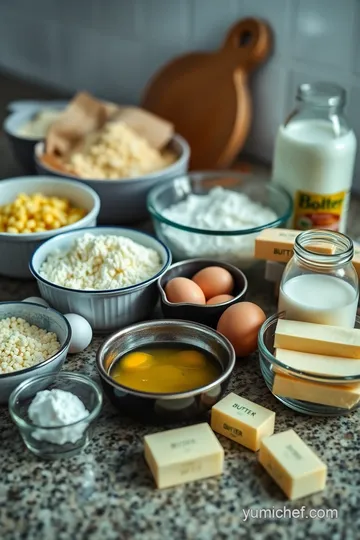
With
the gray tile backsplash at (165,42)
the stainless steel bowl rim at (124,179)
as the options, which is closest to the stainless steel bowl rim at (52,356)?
the stainless steel bowl rim at (124,179)

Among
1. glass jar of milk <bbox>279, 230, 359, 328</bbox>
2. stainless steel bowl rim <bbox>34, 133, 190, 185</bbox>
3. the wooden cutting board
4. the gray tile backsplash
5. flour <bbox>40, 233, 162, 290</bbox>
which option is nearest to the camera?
glass jar of milk <bbox>279, 230, 359, 328</bbox>

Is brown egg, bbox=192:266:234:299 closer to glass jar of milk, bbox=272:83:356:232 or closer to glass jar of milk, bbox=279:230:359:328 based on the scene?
glass jar of milk, bbox=279:230:359:328

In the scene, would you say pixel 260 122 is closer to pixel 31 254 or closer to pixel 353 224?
pixel 353 224

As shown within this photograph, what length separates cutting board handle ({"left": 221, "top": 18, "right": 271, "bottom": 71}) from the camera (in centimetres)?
162

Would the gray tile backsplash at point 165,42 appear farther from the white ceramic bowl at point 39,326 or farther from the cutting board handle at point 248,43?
the white ceramic bowl at point 39,326

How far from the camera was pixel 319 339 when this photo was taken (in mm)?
986

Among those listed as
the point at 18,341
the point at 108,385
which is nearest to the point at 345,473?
the point at 108,385

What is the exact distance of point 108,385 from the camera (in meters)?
0.95

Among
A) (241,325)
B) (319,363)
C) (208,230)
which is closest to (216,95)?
(208,230)

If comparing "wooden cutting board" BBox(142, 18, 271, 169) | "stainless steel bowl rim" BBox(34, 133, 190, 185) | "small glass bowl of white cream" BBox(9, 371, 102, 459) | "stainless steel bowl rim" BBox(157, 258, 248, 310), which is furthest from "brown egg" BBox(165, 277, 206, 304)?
"wooden cutting board" BBox(142, 18, 271, 169)

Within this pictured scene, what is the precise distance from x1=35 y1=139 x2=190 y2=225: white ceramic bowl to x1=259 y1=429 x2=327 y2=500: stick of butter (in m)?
0.70

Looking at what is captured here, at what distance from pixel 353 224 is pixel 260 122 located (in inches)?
16.0

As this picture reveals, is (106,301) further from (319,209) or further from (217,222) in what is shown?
(319,209)

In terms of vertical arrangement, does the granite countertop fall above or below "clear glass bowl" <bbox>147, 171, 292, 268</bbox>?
below
